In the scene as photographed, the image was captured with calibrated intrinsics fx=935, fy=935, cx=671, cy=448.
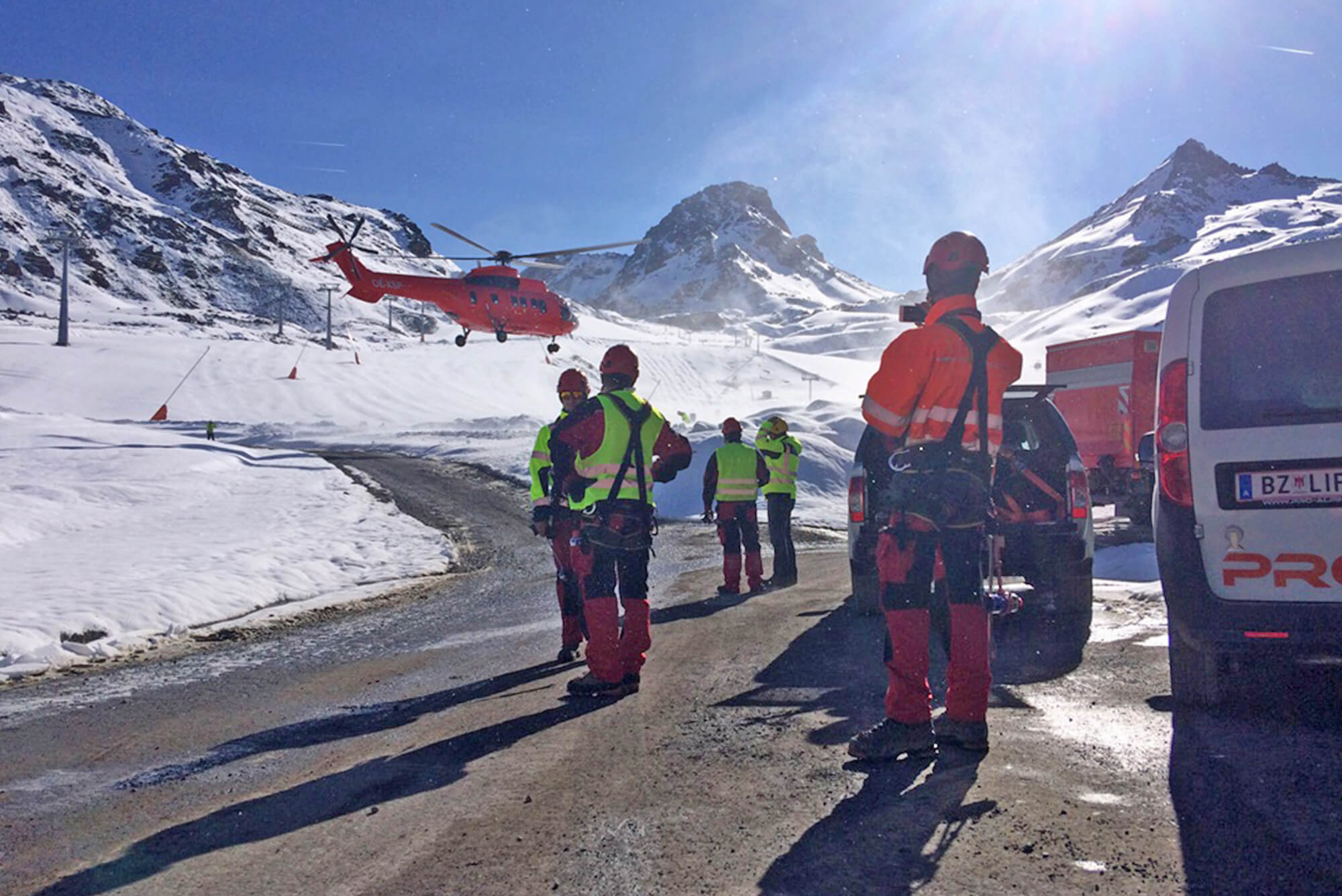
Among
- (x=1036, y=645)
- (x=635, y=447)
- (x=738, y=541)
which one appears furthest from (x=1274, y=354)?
(x=738, y=541)

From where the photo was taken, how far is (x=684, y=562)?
13195 millimetres

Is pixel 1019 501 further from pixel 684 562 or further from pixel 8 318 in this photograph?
pixel 8 318

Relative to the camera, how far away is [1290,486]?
151 inches

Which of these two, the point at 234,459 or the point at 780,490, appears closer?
the point at 780,490

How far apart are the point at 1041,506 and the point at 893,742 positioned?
372 cm

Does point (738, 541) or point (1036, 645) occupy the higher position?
point (738, 541)

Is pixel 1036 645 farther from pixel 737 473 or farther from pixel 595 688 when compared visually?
pixel 737 473

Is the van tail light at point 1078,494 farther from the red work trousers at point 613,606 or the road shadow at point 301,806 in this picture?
the road shadow at point 301,806

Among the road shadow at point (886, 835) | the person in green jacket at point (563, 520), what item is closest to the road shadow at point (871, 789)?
the road shadow at point (886, 835)

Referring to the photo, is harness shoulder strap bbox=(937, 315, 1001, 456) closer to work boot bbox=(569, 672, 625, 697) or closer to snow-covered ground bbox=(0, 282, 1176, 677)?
→ work boot bbox=(569, 672, 625, 697)

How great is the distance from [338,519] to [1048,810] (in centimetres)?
1500

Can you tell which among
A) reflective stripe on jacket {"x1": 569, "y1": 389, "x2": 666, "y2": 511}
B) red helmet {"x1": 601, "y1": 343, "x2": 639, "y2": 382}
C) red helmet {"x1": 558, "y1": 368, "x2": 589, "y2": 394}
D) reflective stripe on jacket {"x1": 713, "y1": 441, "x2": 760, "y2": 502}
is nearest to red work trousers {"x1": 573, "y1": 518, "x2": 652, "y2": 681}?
reflective stripe on jacket {"x1": 569, "y1": 389, "x2": 666, "y2": 511}

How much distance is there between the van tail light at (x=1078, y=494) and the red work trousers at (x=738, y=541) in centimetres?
394

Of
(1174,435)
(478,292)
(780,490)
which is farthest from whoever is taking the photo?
(478,292)
